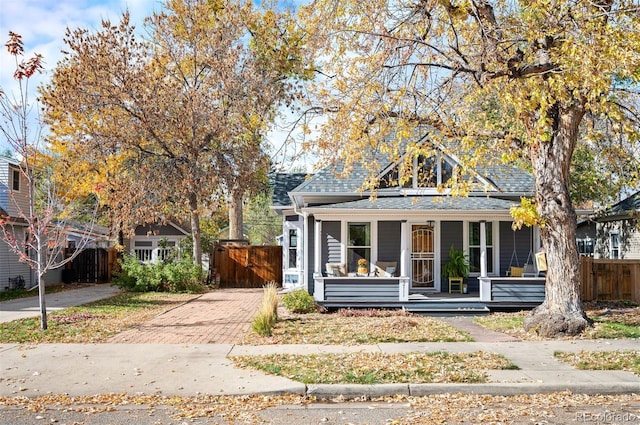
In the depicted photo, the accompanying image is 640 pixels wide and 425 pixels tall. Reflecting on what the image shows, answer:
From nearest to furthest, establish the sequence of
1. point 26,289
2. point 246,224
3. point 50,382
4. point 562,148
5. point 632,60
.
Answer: point 50,382, point 632,60, point 562,148, point 26,289, point 246,224

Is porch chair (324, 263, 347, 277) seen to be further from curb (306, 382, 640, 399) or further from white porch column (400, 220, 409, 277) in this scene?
curb (306, 382, 640, 399)

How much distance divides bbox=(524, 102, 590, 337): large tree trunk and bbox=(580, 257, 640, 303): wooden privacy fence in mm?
6674

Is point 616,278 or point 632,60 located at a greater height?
point 632,60

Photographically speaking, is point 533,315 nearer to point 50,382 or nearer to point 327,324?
point 327,324

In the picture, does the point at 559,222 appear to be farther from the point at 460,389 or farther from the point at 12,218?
the point at 12,218

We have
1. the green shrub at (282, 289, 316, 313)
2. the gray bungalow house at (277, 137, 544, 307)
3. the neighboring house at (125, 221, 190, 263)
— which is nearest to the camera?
the green shrub at (282, 289, 316, 313)

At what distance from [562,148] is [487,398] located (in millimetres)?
7251

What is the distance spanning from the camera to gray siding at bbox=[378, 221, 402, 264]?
61.7ft

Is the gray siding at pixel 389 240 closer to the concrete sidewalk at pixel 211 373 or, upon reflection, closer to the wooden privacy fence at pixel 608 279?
the wooden privacy fence at pixel 608 279

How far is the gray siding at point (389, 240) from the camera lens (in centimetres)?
1881

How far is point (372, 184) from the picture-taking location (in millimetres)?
13961

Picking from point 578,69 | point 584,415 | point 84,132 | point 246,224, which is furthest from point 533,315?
point 246,224

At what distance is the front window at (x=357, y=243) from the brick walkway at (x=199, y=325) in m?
3.36

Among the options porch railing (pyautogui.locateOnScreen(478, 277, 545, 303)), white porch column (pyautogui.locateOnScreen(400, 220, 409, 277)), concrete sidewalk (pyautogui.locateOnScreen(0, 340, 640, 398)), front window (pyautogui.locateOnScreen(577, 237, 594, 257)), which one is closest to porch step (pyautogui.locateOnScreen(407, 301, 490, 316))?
porch railing (pyautogui.locateOnScreen(478, 277, 545, 303))
